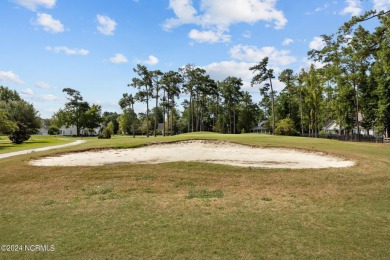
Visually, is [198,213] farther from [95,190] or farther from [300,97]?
[300,97]

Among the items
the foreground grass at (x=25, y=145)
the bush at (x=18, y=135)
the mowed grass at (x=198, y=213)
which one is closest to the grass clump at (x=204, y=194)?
the mowed grass at (x=198, y=213)

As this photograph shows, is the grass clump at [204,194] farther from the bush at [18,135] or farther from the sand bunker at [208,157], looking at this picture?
the bush at [18,135]

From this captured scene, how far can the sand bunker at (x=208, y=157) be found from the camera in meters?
16.8

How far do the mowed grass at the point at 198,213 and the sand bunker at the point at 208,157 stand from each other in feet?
9.78

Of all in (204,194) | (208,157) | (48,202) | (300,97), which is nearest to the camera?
(48,202)

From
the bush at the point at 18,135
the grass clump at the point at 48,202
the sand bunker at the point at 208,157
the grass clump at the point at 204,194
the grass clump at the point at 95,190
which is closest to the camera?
the grass clump at the point at 48,202

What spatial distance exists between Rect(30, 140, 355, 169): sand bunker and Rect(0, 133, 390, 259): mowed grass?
298 cm

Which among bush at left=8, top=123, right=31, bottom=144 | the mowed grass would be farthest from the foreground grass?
the mowed grass

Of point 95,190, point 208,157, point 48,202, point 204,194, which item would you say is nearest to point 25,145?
point 208,157

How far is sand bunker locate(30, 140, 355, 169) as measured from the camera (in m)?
16.8

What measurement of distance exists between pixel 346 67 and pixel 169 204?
50.3m

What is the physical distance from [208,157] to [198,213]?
11.6m

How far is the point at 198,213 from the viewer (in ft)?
25.4

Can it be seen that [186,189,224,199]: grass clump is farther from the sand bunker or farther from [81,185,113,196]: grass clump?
the sand bunker
